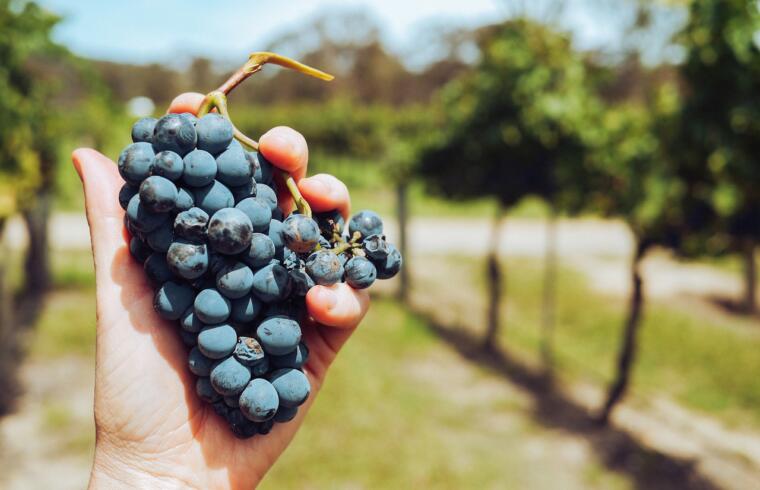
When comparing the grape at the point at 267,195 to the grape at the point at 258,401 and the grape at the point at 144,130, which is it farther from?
the grape at the point at 258,401

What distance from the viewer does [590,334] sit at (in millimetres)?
8367

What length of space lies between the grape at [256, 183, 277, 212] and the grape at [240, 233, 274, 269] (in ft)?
0.34

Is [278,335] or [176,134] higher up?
[176,134]

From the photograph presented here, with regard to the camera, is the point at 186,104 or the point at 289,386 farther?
the point at 186,104

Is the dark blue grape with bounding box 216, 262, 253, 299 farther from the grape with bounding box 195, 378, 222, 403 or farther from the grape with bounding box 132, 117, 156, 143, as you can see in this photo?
the grape with bounding box 132, 117, 156, 143

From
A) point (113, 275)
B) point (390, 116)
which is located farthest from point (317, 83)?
point (113, 275)

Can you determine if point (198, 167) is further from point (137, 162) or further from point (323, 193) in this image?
point (323, 193)

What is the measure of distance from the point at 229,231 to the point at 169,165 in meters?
0.22

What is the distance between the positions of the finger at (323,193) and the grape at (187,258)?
363 mm

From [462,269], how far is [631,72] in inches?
1465

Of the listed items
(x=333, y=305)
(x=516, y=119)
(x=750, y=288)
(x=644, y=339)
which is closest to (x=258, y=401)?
(x=333, y=305)

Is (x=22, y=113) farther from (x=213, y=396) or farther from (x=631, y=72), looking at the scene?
(x=631, y=72)

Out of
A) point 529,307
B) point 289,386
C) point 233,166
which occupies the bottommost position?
point 529,307

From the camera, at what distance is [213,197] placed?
150 cm
